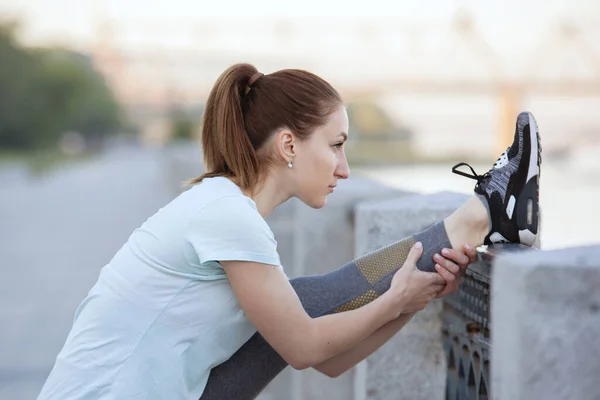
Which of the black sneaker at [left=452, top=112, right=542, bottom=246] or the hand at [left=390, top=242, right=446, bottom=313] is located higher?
the black sneaker at [left=452, top=112, right=542, bottom=246]

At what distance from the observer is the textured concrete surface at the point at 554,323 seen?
1393mm

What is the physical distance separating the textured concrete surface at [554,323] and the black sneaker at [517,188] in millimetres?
757

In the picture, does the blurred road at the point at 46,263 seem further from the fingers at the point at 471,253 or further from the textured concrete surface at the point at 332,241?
the fingers at the point at 471,253

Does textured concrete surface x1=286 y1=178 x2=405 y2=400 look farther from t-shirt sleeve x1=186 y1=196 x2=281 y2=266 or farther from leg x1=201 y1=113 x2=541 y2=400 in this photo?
t-shirt sleeve x1=186 y1=196 x2=281 y2=266

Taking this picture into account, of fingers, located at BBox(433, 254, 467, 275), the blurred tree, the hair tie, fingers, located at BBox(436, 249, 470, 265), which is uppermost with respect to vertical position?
the hair tie

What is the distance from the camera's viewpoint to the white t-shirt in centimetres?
205

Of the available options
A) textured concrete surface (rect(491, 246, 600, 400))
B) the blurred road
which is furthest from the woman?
the blurred road

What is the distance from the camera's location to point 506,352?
1496mm

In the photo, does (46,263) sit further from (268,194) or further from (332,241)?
(268,194)

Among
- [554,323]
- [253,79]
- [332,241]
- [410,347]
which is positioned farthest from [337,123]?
[332,241]

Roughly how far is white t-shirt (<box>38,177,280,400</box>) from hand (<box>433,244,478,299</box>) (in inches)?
16.2

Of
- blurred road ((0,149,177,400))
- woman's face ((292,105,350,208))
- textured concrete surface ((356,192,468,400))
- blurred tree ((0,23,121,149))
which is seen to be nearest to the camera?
woman's face ((292,105,350,208))

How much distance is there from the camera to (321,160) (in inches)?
89.7

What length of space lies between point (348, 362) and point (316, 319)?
0.34 m
